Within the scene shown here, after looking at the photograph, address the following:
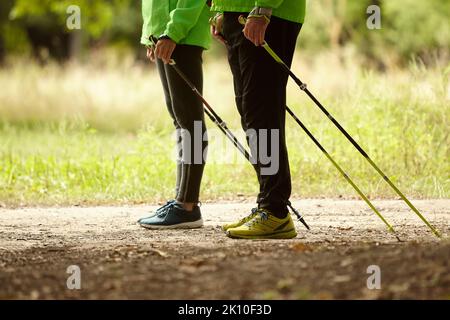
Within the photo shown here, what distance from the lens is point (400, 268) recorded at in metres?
4.35

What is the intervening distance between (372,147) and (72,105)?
30.0 feet

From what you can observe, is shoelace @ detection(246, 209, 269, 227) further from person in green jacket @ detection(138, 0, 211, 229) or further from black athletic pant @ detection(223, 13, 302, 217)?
person in green jacket @ detection(138, 0, 211, 229)

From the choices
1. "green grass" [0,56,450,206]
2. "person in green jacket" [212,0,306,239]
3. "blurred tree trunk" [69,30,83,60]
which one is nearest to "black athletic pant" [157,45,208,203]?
"person in green jacket" [212,0,306,239]

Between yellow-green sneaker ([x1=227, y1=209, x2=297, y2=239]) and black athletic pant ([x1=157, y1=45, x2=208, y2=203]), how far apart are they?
72cm

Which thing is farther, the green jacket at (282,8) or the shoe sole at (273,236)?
the shoe sole at (273,236)

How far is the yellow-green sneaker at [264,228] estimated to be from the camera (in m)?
5.87

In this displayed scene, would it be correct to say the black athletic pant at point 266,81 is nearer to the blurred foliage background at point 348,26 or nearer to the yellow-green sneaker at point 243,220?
the yellow-green sneaker at point 243,220

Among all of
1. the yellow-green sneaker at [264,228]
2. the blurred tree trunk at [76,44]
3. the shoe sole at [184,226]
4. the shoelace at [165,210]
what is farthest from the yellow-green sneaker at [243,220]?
the blurred tree trunk at [76,44]

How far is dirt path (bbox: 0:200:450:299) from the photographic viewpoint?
166 inches

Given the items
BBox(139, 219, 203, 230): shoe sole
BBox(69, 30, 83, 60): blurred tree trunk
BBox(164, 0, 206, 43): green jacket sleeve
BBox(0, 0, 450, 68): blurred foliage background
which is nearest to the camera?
BBox(164, 0, 206, 43): green jacket sleeve

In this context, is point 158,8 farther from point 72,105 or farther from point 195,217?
point 72,105

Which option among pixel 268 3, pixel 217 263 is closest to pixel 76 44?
pixel 268 3

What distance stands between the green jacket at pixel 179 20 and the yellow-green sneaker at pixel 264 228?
1.27 m

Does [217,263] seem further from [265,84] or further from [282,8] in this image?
[282,8]
